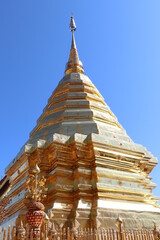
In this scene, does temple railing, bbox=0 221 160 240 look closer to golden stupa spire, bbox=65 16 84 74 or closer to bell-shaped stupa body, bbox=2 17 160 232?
bell-shaped stupa body, bbox=2 17 160 232

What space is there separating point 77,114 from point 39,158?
2828 millimetres

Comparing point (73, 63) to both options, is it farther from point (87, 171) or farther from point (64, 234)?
point (64, 234)

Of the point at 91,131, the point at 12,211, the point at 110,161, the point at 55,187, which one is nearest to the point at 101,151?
the point at 110,161

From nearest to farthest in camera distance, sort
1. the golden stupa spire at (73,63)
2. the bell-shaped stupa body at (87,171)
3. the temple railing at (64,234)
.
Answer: the temple railing at (64,234)
the bell-shaped stupa body at (87,171)
the golden stupa spire at (73,63)

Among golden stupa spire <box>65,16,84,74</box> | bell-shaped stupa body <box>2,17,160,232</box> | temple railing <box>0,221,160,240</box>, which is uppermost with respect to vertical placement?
golden stupa spire <box>65,16,84,74</box>

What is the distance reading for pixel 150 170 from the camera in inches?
494

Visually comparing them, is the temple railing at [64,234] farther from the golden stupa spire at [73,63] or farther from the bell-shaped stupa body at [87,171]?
the golden stupa spire at [73,63]

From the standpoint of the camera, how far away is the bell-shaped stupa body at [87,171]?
356 inches

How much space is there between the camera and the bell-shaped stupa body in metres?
9.05

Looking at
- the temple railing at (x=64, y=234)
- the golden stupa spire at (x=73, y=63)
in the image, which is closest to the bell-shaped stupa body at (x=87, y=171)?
the temple railing at (x=64, y=234)

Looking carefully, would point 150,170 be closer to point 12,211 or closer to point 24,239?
point 12,211

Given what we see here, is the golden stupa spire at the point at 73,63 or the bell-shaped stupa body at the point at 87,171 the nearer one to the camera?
the bell-shaped stupa body at the point at 87,171

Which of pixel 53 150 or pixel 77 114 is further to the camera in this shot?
pixel 77 114

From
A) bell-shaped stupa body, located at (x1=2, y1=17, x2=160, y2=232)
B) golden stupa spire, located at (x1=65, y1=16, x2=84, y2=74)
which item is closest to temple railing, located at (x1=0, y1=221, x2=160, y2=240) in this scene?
bell-shaped stupa body, located at (x1=2, y1=17, x2=160, y2=232)
